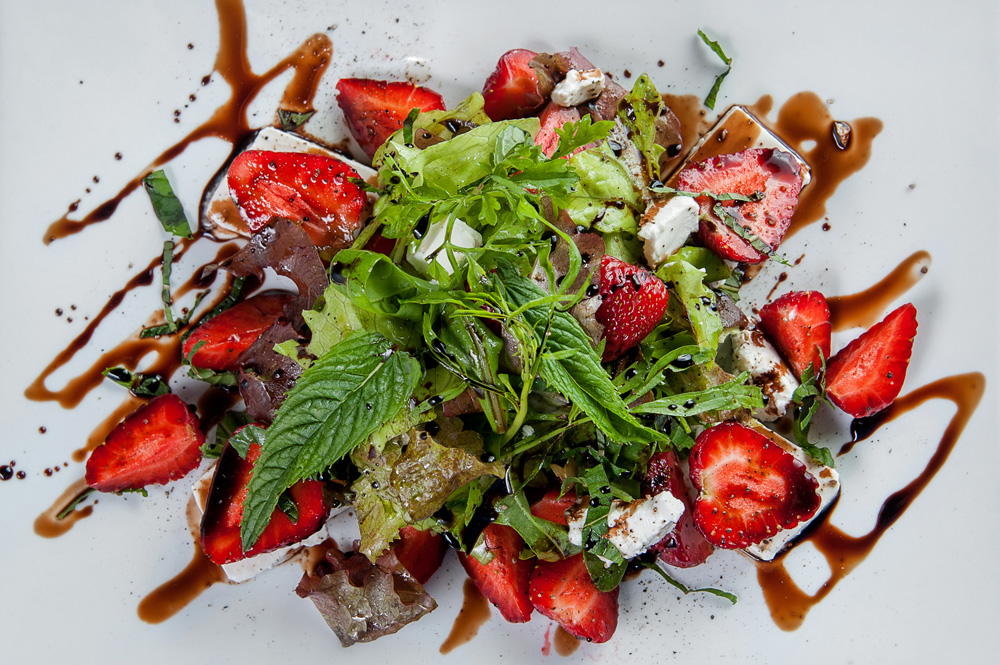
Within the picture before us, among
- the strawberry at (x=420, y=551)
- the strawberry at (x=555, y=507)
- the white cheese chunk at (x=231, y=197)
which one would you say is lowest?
the strawberry at (x=420, y=551)

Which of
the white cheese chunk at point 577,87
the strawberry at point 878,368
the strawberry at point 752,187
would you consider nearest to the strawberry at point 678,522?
the strawberry at point 878,368

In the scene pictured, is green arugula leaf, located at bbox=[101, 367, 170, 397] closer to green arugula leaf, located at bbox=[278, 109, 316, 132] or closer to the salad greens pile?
the salad greens pile

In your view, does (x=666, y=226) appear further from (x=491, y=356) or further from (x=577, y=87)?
(x=491, y=356)

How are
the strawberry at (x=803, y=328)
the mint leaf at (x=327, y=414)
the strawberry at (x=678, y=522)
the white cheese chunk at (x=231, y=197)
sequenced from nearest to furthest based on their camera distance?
the mint leaf at (x=327, y=414)
the strawberry at (x=678, y=522)
the strawberry at (x=803, y=328)
the white cheese chunk at (x=231, y=197)

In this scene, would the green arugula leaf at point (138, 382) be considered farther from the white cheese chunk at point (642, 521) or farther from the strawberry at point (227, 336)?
the white cheese chunk at point (642, 521)

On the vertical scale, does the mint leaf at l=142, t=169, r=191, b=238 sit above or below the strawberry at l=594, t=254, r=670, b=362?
below

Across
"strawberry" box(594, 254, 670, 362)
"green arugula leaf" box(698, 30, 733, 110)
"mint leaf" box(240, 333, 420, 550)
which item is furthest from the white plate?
"mint leaf" box(240, 333, 420, 550)

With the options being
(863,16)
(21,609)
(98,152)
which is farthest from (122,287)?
(863,16)
